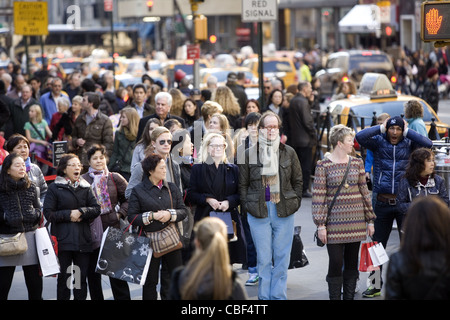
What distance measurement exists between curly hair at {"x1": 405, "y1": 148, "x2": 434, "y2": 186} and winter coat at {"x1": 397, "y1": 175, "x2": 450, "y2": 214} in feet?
0.17

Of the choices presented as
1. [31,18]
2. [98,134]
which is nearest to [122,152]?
[98,134]

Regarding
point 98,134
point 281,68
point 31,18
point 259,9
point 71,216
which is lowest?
point 71,216

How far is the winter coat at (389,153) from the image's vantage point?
367 inches

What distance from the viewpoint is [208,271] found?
5.07m

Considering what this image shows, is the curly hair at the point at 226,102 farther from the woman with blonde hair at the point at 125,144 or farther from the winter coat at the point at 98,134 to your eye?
the woman with blonde hair at the point at 125,144

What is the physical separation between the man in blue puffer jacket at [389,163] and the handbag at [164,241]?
2.10 m

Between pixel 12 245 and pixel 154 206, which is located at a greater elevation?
pixel 154 206

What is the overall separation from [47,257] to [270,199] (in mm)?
2076

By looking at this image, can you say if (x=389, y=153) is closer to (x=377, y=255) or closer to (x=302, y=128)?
(x=377, y=255)

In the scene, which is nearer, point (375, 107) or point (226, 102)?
point (226, 102)

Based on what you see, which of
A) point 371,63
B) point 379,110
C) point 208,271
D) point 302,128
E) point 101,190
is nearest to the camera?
point 208,271

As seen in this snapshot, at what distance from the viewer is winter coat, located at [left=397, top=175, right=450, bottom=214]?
8594mm

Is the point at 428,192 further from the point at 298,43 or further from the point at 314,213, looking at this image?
the point at 298,43

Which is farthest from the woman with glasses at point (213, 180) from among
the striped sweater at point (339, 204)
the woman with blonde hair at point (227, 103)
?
the woman with blonde hair at point (227, 103)
